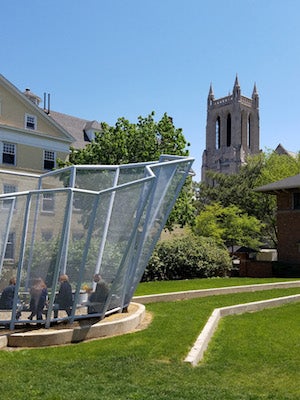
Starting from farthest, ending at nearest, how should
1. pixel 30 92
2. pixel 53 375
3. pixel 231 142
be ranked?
1. pixel 231 142
2. pixel 30 92
3. pixel 53 375

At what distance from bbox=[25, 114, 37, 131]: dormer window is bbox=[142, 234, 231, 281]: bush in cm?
1476

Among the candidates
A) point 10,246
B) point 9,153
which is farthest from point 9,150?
point 10,246

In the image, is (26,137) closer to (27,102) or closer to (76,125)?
(27,102)

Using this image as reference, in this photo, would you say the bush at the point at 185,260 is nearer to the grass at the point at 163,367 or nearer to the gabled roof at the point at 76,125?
the grass at the point at 163,367

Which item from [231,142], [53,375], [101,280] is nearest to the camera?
[53,375]

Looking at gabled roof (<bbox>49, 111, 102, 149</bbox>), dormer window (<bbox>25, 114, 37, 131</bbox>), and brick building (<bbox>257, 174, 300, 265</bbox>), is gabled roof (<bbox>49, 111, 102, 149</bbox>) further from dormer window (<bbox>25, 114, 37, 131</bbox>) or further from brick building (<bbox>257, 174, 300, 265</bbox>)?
brick building (<bbox>257, 174, 300, 265</bbox>)

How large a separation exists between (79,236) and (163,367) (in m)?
4.29

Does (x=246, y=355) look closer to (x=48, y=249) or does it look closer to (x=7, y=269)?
(x=48, y=249)

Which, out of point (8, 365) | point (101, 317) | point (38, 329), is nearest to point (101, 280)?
point (101, 317)

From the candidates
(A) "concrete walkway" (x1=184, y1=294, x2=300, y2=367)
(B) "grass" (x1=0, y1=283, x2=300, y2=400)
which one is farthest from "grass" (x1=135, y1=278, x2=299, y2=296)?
(B) "grass" (x1=0, y1=283, x2=300, y2=400)

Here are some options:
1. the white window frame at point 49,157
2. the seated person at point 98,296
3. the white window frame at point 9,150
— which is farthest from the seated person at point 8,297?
the white window frame at point 49,157

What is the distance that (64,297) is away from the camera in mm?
11062

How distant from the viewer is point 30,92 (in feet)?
134

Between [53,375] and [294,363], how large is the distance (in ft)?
15.0
